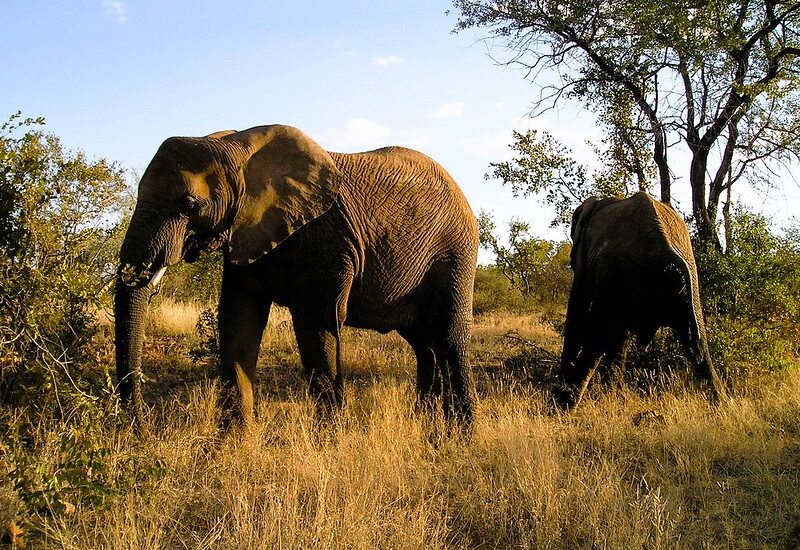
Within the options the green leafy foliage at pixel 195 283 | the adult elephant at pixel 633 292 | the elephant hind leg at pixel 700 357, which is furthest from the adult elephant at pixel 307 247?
the green leafy foliage at pixel 195 283

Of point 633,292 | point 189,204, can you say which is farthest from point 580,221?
point 189,204

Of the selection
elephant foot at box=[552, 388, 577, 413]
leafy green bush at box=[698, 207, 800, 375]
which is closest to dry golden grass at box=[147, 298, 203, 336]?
elephant foot at box=[552, 388, 577, 413]

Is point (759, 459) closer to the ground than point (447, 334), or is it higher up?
closer to the ground

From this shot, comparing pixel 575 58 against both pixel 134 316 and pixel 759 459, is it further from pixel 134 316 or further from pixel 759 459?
pixel 134 316

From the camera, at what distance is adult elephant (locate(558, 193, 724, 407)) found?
8172 millimetres

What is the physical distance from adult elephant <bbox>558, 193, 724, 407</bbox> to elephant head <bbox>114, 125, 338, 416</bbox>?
375 cm

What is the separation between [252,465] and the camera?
562 centimetres

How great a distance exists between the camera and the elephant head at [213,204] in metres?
5.96

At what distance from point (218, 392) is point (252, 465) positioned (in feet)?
5.97

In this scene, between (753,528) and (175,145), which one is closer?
(753,528)

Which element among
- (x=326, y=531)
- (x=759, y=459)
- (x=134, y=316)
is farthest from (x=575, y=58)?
(x=326, y=531)

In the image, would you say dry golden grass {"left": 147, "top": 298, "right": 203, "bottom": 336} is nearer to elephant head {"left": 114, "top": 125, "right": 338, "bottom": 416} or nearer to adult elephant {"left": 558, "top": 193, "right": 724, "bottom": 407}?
elephant head {"left": 114, "top": 125, "right": 338, "bottom": 416}

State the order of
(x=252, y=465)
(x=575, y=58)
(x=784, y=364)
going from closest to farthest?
1. (x=252, y=465)
2. (x=784, y=364)
3. (x=575, y=58)

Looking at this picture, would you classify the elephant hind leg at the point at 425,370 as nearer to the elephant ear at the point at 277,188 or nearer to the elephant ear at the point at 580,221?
the elephant ear at the point at 277,188
